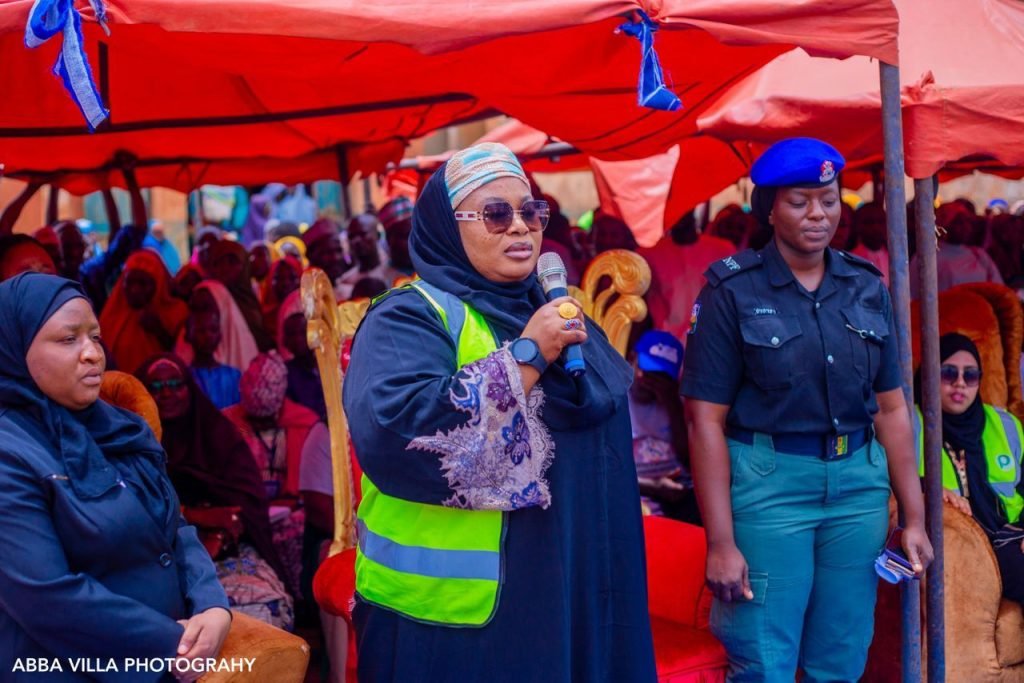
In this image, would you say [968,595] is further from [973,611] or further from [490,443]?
[490,443]

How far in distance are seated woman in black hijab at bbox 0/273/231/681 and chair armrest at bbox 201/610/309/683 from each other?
0.24 feet

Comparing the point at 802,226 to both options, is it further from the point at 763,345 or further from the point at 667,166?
the point at 667,166

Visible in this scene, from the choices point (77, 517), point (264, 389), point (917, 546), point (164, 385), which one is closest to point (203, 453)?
point (164, 385)

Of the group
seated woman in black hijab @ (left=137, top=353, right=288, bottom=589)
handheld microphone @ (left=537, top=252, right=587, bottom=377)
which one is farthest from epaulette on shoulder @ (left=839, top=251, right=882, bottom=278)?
seated woman in black hijab @ (left=137, top=353, right=288, bottom=589)

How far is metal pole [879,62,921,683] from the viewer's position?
342cm

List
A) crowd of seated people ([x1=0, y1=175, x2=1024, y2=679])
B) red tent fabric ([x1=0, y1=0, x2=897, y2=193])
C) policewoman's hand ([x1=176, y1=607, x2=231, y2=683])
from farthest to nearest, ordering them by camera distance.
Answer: crowd of seated people ([x1=0, y1=175, x2=1024, y2=679]), red tent fabric ([x1=0, y1=0, x2=897, y2=193]), policewoman's hand ([x1=176, y1=607, x2=231, y2=683])

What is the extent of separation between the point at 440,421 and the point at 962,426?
294cm

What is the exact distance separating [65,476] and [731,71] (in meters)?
3.08

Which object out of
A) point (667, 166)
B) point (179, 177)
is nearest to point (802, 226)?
point (179, 177)

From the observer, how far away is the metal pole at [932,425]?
360cm

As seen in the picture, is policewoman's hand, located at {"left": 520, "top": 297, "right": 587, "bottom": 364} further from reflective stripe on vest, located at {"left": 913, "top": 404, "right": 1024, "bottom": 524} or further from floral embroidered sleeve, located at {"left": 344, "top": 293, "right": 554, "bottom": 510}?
reflective stripe on vest, located at {"left": 913, "top": 404, "right": 1024, "bottom": 524}

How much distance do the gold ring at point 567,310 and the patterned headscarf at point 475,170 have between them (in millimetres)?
354

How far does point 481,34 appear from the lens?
2990mm

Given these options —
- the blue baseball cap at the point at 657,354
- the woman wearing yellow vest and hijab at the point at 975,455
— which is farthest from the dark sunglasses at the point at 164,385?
the woman wearing yellow vest and hijab at the point at 975,455
